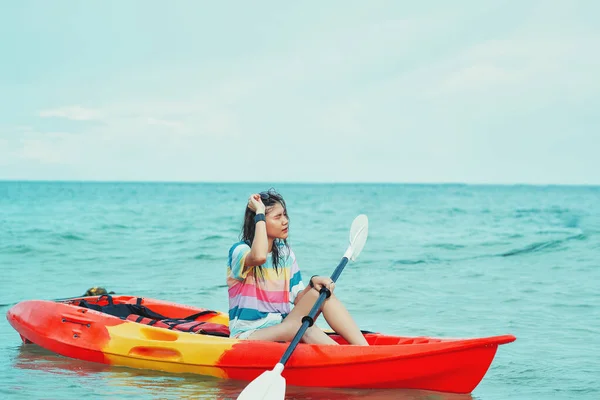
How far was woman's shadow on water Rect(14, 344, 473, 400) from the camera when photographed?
4570mm

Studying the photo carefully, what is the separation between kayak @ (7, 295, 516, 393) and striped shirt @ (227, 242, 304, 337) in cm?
15

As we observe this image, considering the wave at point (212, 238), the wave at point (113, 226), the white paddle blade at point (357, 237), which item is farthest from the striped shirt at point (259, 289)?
the wave at point (113, 226)

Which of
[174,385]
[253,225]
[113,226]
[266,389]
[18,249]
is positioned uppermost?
[253,225]

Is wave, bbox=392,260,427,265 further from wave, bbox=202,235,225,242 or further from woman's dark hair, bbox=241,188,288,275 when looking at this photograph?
woman's dark hair, bbox=241,188,288,275

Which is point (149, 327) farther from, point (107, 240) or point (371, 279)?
Result: point (107, 240)

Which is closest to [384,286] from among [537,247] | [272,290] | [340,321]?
[340,321]

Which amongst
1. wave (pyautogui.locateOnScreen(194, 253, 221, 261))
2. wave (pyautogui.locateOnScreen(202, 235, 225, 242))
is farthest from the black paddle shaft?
wave (pyautogui.locateOnScreen(202, 235, 225, 242))

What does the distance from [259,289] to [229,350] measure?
452mm

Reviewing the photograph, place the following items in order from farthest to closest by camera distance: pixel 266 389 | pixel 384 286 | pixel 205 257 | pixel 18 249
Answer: pixel 18 249
pixel 205 257
pixel 384 286
pixel 266 389

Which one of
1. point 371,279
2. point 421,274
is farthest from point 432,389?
point 421,274

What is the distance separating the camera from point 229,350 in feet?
15.5

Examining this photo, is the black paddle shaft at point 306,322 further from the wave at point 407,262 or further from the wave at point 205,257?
the wave at point 205,257

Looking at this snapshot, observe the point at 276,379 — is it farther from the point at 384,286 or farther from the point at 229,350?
the point at 384,286

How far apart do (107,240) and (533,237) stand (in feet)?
32.0
